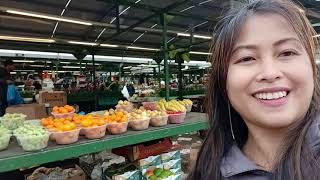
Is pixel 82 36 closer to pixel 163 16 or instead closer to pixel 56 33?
pixel 56 33

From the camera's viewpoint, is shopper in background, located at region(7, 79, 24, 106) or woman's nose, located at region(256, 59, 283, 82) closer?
woman's nose, located at region(256, 59, 283, 82)

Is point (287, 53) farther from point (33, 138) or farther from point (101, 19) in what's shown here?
point (101, 19)

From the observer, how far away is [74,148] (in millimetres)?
2100

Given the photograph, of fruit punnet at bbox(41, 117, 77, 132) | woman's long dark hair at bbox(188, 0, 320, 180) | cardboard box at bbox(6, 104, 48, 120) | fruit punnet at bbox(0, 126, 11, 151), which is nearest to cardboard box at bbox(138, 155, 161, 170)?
fruit punnet at bbox(41, 117, 77, 132)

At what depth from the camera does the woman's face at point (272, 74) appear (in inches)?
33.2

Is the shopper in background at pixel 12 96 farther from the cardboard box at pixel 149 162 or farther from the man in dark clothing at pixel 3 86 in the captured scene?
the cardboard box at pixel 149 162

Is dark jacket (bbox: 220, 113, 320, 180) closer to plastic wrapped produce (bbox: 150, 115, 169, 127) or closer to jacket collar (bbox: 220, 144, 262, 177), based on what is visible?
jacket collar (bbox: 220, 144, 262, 177)

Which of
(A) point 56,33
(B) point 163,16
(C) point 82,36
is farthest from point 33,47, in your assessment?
(B) point 163,16

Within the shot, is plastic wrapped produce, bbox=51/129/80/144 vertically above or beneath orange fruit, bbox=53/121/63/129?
beneath

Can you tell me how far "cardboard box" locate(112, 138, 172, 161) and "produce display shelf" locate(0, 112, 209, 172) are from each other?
382 mm

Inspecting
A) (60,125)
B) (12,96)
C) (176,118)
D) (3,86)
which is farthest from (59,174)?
(12,96)

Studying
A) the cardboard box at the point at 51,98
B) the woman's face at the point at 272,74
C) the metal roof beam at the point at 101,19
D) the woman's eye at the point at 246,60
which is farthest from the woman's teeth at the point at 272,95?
A: the cardboard box at the point at 51,98

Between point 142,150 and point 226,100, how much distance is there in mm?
1988

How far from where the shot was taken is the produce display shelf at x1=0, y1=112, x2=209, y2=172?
1.86 m
